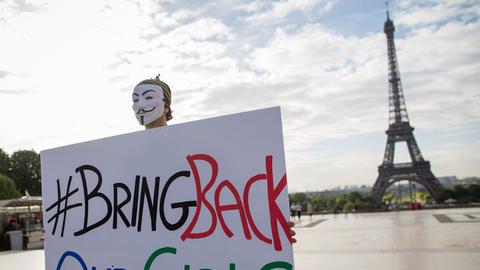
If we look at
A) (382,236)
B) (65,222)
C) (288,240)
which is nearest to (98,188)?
(65,222)

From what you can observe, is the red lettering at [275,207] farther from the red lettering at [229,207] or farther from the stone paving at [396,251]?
the stone paving at [396,251]

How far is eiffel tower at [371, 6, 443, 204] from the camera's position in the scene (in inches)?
1743

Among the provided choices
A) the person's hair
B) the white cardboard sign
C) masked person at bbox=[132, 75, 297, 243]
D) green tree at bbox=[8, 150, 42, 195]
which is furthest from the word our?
green tree at bbox=[8, 150, 42, 195]

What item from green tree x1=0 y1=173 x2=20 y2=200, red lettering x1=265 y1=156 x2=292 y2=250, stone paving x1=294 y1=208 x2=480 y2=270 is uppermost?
green tree x1=0 y1=173 x2=20 y2=200

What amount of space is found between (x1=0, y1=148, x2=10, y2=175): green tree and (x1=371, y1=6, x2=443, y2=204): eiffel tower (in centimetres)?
3761

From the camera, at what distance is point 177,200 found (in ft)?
8.24

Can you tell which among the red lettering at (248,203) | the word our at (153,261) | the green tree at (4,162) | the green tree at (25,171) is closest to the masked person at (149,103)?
the word our at (153,261)

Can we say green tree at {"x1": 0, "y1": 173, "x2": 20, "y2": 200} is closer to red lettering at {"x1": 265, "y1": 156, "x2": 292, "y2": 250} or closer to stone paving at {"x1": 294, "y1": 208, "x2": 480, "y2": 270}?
stone paving at {"x1": 294, "y1": 208, "x2": 480, "y2": 270}

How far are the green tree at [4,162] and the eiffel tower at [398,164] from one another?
37.6 m

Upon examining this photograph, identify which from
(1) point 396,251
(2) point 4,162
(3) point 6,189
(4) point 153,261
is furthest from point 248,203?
(2) point 4,162

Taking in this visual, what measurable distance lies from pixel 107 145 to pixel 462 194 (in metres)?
44.4

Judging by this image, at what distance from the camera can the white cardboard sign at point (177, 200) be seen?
2256mm

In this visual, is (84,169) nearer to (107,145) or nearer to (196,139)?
(107,145)

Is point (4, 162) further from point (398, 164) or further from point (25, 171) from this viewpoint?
point (398, 164)
